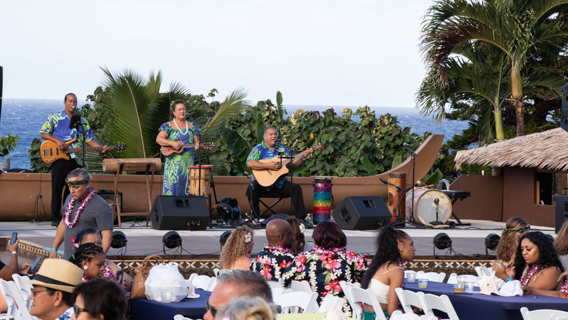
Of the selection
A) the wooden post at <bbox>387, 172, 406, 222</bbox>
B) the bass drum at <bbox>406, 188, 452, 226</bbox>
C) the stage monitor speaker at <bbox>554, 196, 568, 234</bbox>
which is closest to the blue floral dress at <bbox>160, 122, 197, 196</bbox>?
the wooden post at <bbox>387, 172, 406, 222</bbox>

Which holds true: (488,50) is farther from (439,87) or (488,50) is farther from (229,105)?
(229,105)

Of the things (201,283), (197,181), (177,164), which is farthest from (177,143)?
(201,283)

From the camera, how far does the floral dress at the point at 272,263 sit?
555 centimetres

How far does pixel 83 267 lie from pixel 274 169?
6365 millimetres

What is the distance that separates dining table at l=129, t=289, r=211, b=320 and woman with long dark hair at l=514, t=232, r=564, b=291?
2462mm

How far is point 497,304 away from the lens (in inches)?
198

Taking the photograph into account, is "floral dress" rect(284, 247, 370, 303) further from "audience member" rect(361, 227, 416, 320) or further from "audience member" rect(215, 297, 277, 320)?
"audience member" rect(215, 297, 277, 320)

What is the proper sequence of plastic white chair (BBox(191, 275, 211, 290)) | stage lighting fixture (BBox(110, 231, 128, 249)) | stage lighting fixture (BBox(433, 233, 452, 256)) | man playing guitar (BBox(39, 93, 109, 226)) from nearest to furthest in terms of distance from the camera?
plastic white chair (BBox(191, 275, 211, 290)) < stage lighting fixture (BBox(110, 231, 128, 249)) < stage lighting fixture (BBox(433, 233, 452, 256)) < man playing guitar (BBox(39, 93, 109, 226))

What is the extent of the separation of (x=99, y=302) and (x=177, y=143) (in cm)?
722

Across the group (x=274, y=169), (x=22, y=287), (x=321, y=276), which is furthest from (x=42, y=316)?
(x=274, y=169)

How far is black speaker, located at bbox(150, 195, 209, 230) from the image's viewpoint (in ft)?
32.2

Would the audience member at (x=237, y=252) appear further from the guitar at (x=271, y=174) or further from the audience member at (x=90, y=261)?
the guitar at (x=271, y=174)

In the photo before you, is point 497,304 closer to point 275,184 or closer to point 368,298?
point 368,298

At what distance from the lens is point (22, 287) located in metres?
5.33
